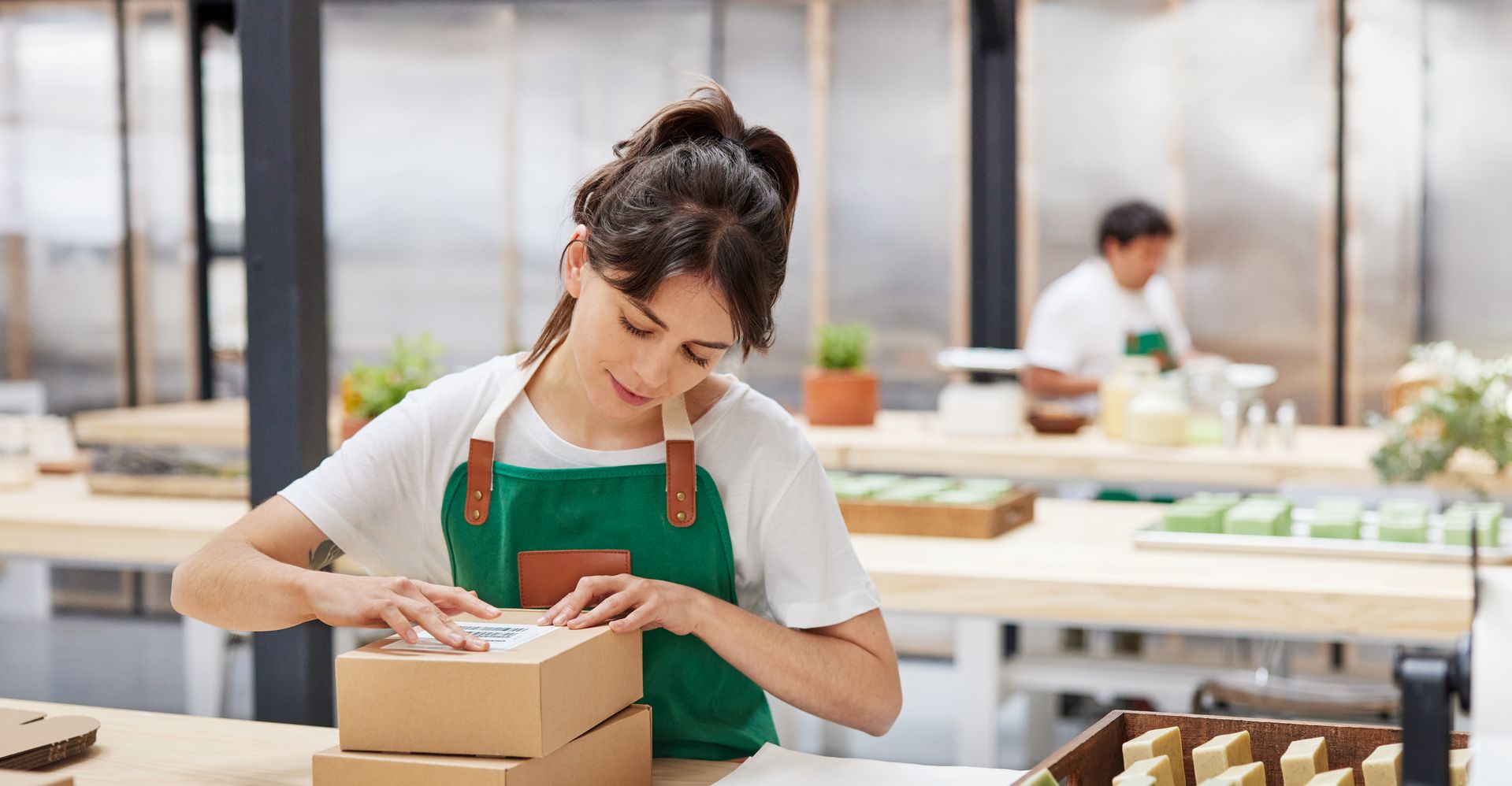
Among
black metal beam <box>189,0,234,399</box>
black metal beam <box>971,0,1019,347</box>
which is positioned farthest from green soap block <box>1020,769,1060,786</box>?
black metal beam <box>189,0,234,399</box>

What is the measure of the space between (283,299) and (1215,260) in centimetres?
490

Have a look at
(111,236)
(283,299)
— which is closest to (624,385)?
(283,299)

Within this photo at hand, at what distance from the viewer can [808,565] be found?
160 centimetres

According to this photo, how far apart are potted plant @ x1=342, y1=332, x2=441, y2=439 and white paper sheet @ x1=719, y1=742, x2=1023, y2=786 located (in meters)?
1.78

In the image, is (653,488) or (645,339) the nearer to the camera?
(645,339)

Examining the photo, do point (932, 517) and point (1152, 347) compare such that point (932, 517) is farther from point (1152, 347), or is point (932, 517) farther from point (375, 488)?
point (1152, 347)

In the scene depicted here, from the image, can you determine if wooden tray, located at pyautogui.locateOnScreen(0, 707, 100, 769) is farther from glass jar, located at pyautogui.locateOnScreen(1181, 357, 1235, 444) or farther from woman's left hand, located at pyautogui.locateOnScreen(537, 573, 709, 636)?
glass jar, located at pyautogui.locateOnScreen(1181, 357, 1235, 444)

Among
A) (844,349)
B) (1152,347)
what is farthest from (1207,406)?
(844,349)

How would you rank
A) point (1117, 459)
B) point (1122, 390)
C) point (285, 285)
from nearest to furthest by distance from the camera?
point (285, 285), point (1117, 459), point (1122, 390)

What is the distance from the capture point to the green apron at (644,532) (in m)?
1.59

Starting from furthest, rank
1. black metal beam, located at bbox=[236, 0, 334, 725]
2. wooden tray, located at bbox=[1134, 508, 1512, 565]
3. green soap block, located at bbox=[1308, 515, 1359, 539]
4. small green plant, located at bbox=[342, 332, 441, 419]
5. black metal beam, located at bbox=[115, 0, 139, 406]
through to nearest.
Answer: black metal beam, located at bbox=[115, 0, 139, 406] < small green plant, located at bbox=[342, 332, 441, 419] < green soap block, located at bbox=[1308, 515, 1359, 539] < wooden tray, located at bbox=[1134, 508, 1512, 565] < black metal beam, located at bbox=[236, 0, 334, 725]

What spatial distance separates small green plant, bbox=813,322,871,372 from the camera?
182 inches

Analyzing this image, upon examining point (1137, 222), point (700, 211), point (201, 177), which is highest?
point (201, 177)

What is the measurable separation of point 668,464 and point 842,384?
303 cm
